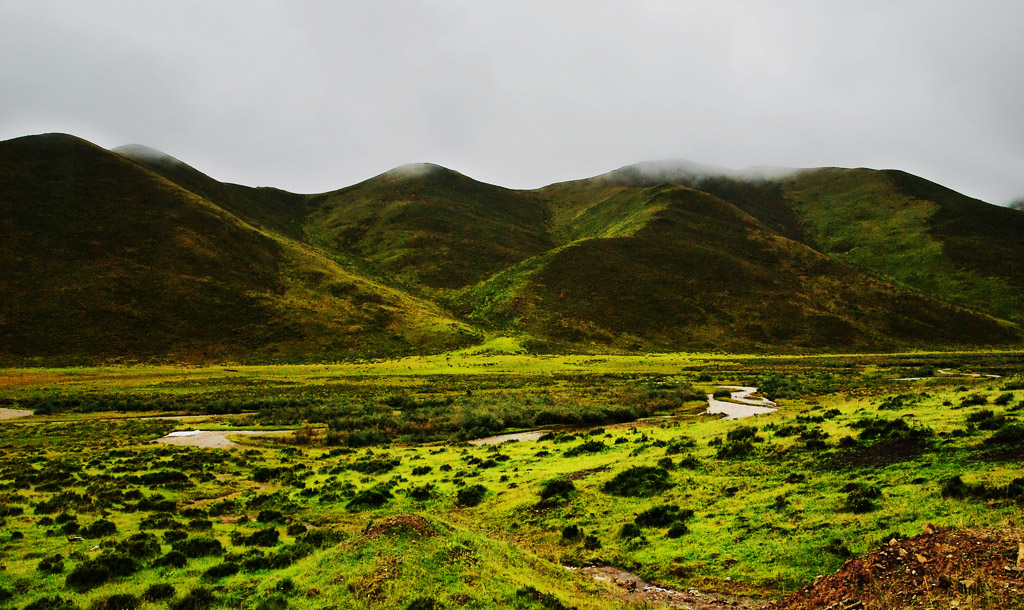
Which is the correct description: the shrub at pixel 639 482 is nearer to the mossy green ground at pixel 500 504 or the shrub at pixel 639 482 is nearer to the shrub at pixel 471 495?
the mossy green ground at pixel 500 504

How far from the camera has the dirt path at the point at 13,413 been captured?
164ft

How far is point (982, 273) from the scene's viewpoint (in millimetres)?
169500

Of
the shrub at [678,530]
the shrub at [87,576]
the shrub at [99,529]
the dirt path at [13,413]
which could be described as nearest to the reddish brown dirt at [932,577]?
the shrub at [678,530]

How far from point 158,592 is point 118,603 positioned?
82cm

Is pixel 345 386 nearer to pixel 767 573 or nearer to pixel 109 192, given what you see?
pixel 767 573

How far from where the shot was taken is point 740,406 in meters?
49.9

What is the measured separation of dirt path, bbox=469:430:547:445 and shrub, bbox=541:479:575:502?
51.7 ft

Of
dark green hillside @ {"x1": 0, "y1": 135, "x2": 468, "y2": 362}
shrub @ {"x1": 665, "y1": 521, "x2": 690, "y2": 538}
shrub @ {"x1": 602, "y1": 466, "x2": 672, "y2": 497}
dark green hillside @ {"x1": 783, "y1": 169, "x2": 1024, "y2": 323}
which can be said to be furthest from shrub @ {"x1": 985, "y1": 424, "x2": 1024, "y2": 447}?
dark green hillside @ {"x1": 783, "y1": 169, "x2": 1024, "y2": 323}

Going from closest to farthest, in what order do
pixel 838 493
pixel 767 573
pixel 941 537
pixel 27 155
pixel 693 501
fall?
1. pixel 941 537
2. pixel 767 573
3. pixel 838 493
4. pixel 693 501
5. pixel 27 155

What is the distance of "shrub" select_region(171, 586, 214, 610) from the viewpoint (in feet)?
41.5

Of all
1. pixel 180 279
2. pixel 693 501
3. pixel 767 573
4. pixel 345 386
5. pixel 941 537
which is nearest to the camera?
pixel 941 537

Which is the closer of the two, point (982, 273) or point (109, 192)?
point (109, 192)

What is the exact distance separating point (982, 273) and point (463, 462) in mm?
209465

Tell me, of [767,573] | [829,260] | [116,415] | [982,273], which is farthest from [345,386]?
[982,273]
